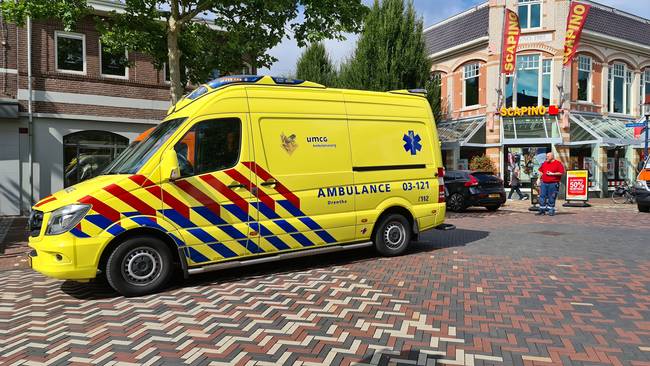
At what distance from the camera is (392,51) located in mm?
20875

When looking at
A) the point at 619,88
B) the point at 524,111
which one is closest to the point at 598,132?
the point at 524,111

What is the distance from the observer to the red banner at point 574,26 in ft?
67.9

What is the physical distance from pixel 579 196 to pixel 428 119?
11867 mm

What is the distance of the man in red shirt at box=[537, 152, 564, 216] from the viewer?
12.6 meters

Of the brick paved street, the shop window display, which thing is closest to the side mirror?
the brick paved street

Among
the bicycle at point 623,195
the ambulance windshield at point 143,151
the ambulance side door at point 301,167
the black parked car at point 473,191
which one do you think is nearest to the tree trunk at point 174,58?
the ambulance windshield at point 143,151

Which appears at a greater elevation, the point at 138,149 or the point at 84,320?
the point at 138,149

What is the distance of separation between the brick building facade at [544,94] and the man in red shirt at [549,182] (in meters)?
8.81

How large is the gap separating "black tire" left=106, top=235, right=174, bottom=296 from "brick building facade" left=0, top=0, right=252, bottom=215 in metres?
11.7

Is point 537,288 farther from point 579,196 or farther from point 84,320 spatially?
point 579,196

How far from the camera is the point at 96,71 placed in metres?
15.8

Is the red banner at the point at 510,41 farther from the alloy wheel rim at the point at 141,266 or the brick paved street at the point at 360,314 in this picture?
the alloy wheel rim at the point at 141,266

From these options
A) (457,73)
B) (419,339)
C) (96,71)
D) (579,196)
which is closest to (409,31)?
(457,73)

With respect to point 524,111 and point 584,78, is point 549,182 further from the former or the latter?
point 584,78
